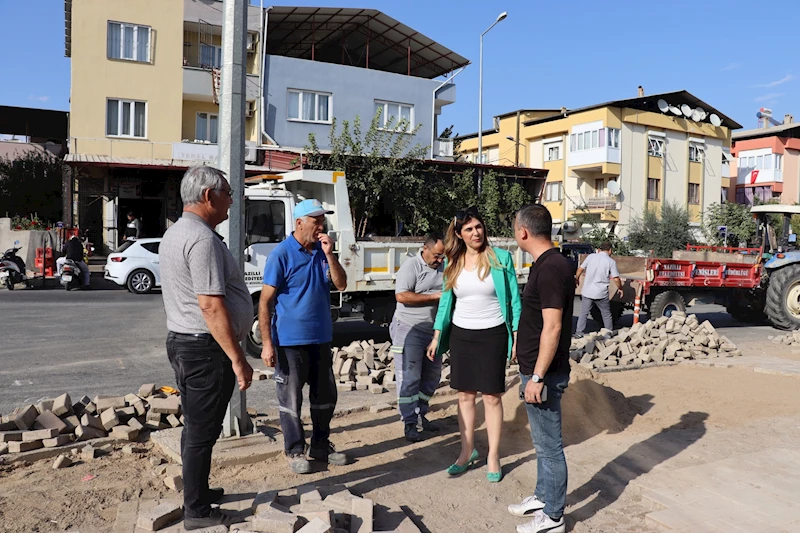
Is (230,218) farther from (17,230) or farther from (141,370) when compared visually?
(17,230)

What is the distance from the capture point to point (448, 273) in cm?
483

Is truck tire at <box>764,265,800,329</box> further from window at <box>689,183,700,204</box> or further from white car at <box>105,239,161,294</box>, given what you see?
window at <box>689,183,700,204</box>

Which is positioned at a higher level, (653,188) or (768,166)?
(768,166)

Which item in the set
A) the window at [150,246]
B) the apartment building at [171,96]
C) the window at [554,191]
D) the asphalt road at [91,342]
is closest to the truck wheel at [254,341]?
the asphalt road at [91,342]

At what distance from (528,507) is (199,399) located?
80.9 inches

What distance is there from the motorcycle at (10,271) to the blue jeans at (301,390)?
16268 mm

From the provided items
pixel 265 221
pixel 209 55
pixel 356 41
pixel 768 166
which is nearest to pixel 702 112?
pixel 768 166

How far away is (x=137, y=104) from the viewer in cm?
2575

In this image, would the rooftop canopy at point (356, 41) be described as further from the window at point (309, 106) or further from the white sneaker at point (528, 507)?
the white sneaker at point (528, 507)

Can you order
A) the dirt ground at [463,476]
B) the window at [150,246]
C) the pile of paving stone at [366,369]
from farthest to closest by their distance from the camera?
1. the window at [150,246]
2. the pile of paving stone at [366,369]
3. the dirt ground at [463,476]

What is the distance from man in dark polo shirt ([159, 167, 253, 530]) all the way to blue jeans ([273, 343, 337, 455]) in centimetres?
108

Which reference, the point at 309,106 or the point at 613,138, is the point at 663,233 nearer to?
the point at 613,138

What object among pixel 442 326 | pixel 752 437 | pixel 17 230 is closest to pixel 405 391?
pixel 442 326

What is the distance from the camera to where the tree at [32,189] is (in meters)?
32.1
